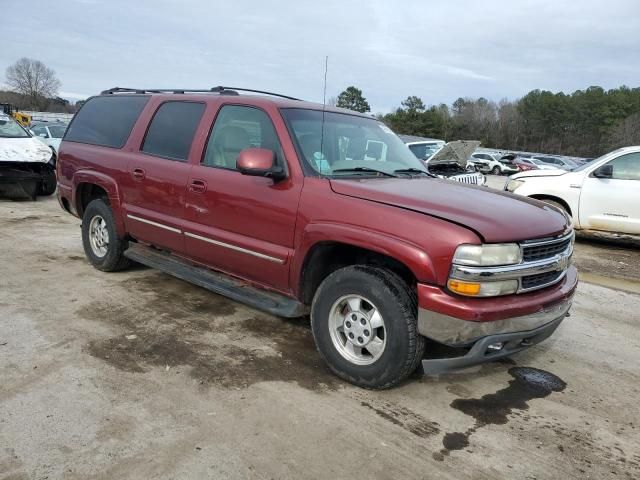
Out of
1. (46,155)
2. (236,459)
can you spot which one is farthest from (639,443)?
(46,155)

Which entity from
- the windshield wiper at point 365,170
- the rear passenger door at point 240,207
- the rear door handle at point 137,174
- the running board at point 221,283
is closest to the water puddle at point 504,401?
the running board at point 221,283

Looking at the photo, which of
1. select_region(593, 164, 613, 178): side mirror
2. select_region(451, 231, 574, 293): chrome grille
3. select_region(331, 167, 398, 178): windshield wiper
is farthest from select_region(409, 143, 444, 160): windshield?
select_region(451, 231, 574, 293): chrome grille

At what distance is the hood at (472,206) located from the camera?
9.93 feet

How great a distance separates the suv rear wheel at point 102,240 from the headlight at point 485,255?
372cm

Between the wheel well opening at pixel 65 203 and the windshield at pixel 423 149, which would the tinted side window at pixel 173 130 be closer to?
the wheel well opening at pixel 65 203

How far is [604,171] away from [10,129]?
11198 mm

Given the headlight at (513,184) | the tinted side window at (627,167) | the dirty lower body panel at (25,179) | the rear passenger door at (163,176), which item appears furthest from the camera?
the dirty lower body panel at (25,179)

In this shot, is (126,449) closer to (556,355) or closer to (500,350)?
(500,350)

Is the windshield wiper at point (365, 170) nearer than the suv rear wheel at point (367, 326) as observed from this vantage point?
No

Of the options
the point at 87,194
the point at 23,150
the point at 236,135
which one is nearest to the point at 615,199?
the point at 236,135

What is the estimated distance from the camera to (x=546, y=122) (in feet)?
284

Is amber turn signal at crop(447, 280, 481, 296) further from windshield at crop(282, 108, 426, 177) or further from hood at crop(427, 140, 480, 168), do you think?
hood at crop(427, 140, 480, 168)

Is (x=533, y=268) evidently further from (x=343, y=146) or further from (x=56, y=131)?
(x=56, y=131)

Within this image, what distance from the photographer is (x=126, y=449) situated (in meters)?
2.64
